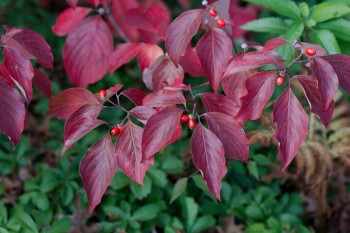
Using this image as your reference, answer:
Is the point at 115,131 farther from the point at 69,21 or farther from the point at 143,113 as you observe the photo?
the point at 69,21

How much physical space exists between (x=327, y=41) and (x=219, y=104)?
0.47 metres

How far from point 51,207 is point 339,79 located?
1.14 meters

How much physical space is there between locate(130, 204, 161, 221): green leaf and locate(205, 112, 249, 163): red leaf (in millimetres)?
585

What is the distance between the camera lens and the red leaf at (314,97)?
1204 millimetres

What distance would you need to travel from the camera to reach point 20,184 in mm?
1924

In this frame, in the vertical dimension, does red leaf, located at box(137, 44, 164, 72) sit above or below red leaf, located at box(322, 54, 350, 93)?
below

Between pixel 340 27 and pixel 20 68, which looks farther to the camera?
pixel 340 27

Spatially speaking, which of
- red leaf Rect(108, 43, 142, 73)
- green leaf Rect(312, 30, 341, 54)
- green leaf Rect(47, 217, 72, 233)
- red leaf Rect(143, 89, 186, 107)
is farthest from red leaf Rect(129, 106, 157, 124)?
green leaf Rect(312, 30, 341, 54)

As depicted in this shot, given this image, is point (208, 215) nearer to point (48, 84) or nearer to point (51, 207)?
point (51, 207)

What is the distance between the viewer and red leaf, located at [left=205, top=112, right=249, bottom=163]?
1.22 meters

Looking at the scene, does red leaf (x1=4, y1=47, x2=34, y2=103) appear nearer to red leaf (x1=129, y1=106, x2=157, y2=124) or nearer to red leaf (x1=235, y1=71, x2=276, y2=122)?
red leaf (x1=129, y1=106, x2=157, y2=124)

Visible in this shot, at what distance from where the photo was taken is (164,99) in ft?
4.06

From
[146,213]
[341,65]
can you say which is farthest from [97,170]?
[341,65]

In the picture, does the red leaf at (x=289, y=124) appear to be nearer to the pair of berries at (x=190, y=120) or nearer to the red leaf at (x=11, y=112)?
the pair of berries at (x=190, y=120)
